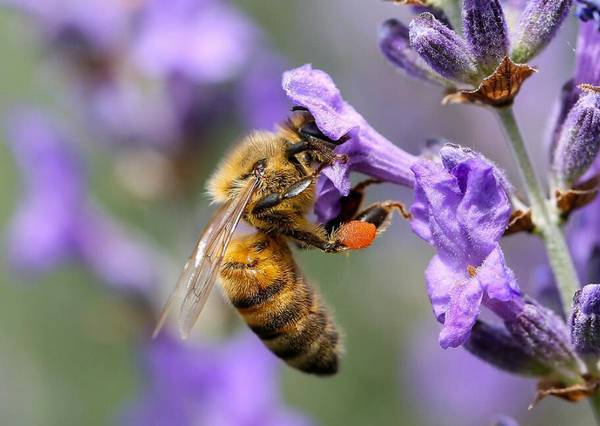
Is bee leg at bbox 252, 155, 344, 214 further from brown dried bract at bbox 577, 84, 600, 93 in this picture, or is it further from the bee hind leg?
brown dried bract at bbox 577, 84, 600, 93

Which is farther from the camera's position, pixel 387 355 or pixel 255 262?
pixel 387 355

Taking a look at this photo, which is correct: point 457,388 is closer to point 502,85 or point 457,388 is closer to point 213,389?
point 213,389

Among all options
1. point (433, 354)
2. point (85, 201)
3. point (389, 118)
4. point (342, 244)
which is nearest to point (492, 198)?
point (342, 244)

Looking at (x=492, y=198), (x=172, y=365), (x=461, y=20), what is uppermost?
(x=461, y=20)

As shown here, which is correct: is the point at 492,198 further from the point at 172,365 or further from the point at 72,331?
the point at 72,331

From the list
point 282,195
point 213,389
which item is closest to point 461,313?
point 282,195

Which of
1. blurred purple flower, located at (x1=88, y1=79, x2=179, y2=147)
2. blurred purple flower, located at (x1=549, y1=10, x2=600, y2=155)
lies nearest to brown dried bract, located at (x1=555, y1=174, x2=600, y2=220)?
blurred purple flower, located at (x1=549, y1=10, x2=600, y2=155)
